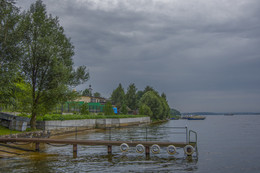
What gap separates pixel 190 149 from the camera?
20.0 m

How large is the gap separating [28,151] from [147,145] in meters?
10.7

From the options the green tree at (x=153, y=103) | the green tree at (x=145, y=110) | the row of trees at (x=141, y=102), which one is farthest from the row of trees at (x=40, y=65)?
the green tree at (x=153, y=103)

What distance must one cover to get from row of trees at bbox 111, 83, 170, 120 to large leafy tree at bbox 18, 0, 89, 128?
204ft

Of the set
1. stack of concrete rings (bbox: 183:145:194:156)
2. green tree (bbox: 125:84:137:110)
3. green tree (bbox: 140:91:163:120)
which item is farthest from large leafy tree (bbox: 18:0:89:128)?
green tree (bbox: 125:84:137:110)

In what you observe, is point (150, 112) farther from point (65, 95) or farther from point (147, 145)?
point (147, 145)

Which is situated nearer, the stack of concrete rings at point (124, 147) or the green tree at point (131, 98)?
the stack of concrete rings at point (124, 147)

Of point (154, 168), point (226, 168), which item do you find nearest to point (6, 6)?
point (154, 168)

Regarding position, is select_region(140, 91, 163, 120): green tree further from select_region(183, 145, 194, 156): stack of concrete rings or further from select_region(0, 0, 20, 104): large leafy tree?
select_region(183, 145, 194, 156): stack of concrete rings

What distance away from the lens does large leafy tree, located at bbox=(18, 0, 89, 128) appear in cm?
3095

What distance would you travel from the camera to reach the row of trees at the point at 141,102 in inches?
4117

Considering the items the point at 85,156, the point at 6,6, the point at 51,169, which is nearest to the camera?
the point at 51,169

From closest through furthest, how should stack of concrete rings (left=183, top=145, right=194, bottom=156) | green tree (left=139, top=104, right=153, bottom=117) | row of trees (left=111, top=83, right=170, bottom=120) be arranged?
stack of concrete rings (left=183, top=145, right=194, bottom=156)
green tree (left=139, top=104, right=153, bottom=117)
row of trees (left=111, top=83, right=170, bottom=120)

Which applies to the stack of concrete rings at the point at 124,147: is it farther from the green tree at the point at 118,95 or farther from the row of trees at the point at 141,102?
the green tree at the point at 118,95

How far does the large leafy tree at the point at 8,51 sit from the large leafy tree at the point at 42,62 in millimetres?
4793
